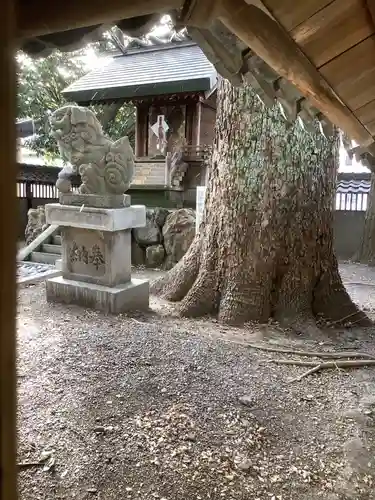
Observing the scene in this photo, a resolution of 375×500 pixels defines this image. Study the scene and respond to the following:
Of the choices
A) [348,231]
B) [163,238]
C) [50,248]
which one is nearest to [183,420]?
[163,238]

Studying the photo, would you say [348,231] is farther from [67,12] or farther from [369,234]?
[67,12]

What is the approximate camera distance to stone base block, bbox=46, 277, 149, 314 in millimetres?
4906

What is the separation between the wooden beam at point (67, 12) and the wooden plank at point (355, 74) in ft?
2.00

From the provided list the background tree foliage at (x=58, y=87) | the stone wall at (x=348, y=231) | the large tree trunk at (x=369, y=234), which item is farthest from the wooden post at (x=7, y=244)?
the background tree foliage at (x=58, y=87)

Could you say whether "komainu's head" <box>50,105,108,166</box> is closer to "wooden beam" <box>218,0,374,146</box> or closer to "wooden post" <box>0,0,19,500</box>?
"wooden beam" <box>218,0,374,146</box>

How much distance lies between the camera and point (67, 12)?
4.15 ft

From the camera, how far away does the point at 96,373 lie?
333cm

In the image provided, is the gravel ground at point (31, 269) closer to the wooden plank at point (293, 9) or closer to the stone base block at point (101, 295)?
the stone base block at point (101, 295)

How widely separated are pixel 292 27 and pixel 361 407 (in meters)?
2.65

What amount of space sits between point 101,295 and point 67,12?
154 inches

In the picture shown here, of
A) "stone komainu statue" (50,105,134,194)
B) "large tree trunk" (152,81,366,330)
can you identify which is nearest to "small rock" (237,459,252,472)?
"large tree trunk" (152,81,366,330)

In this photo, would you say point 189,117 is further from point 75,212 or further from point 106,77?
point 75,212

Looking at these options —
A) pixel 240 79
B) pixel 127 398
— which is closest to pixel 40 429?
pixel 127 398

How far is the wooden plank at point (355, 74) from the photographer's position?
140 cm
